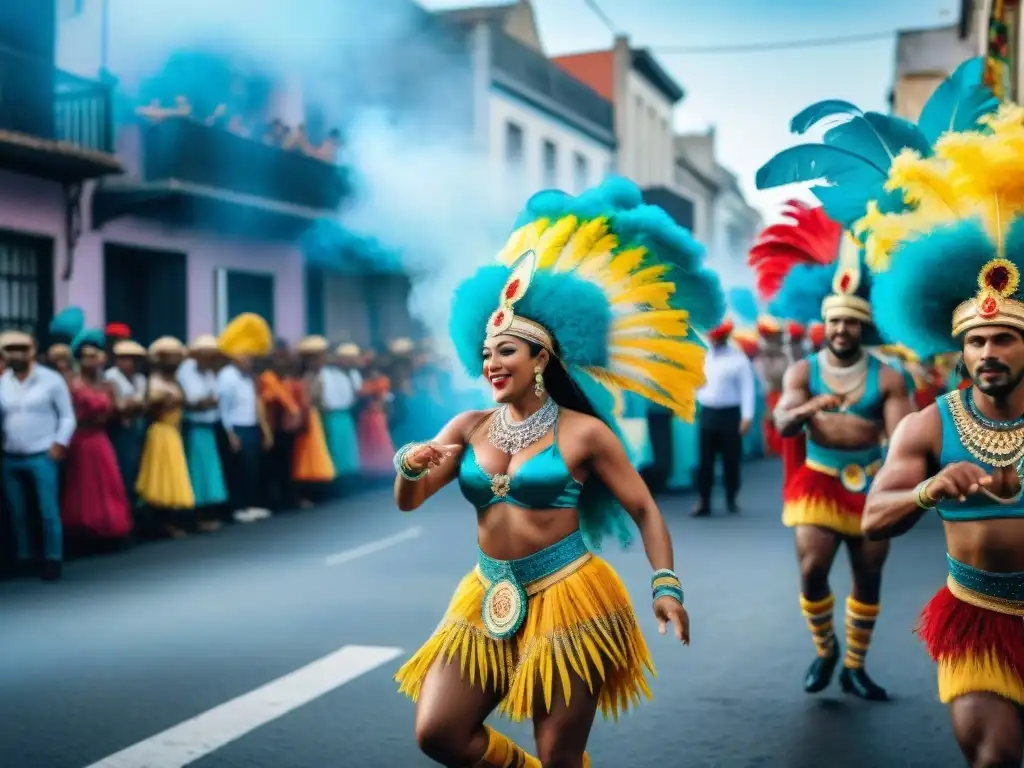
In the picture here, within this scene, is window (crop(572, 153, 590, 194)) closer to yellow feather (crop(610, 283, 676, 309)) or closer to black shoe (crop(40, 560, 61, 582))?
black shoe (crop(40, 560, 61, 582))

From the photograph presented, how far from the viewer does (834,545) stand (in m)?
6.58

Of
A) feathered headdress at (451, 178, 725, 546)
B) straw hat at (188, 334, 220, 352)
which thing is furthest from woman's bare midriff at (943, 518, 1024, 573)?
straw hat at (188, 334, 220, 352)

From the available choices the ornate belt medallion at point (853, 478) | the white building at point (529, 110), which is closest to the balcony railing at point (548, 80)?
the white building at point (529, 110)

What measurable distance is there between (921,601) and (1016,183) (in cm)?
526

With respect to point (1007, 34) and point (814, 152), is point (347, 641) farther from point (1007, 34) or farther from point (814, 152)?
point (1007, 34)

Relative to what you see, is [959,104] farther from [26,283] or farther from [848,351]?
[26,283]

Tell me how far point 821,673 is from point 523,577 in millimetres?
2757

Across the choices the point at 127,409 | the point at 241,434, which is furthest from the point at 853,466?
the point at 241,434

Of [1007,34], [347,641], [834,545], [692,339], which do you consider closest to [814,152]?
[692,339]

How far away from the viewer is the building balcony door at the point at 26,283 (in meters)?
16.5

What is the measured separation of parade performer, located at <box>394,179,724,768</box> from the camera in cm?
412

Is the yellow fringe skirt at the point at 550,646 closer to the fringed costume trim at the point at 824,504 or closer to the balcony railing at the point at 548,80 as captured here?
the fringed costume trim at the point at 824,504

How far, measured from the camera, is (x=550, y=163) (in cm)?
3672

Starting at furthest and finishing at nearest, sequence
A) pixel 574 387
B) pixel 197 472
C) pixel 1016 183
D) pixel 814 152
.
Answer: pixel 197 472 → pixel 814 152 → pixel 574 387 → pixel 1016 183
